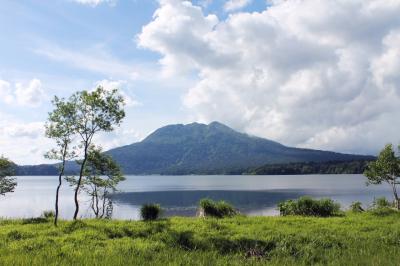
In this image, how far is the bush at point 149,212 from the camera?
29091 millimetres

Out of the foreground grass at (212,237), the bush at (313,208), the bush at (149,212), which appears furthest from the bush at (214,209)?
the bush at (313,208)

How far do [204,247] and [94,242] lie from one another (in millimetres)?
5347

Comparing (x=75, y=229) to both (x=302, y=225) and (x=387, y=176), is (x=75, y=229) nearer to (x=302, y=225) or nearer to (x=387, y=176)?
(x=302, y=225)

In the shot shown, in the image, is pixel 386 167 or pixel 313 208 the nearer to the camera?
pixel 313 208

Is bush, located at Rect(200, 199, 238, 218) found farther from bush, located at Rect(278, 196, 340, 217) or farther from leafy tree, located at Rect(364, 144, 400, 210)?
leafy tree, located at Rect(364, 144, 400, 210)

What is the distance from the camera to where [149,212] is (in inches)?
1149

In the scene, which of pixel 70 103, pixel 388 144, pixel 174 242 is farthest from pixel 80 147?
pixel 388 144

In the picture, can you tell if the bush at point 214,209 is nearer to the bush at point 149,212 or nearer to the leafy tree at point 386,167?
the bush at point 149,212

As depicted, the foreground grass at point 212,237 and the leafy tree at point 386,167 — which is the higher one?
the leafy tree at point 386,167

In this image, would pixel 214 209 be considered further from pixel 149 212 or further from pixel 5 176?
pixel 5 176

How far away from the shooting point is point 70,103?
94.1ft

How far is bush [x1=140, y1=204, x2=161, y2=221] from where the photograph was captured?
29091mm

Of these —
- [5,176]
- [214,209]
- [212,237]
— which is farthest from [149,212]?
[5,176]

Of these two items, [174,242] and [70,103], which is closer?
[174,242]
